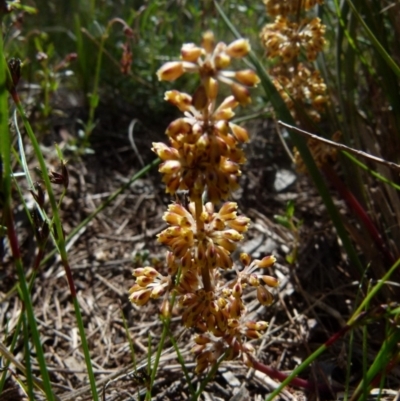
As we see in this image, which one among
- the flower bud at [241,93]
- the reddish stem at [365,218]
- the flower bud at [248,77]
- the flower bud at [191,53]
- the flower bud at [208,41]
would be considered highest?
the flower bud at [208,41]

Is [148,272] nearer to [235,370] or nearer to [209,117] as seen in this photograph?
[209,117]

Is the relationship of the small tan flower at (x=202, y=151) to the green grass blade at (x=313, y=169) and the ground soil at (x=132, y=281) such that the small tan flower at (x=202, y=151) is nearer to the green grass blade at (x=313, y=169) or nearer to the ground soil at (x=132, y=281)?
the ground soil at (x=132, y=281)

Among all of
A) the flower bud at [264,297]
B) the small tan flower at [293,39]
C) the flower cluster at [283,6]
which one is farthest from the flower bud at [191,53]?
the flower cluster at [283,6]

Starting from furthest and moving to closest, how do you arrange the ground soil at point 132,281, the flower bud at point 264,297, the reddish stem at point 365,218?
the reddish stem at point 365,218
the ground soil at point 132,281
the flower bud at point 264,297

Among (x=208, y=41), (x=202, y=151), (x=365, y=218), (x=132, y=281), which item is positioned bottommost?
(x=132, y=281)

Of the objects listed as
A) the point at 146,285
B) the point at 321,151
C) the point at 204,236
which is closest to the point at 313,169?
the point at 321,151

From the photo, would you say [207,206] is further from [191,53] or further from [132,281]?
[132,281]

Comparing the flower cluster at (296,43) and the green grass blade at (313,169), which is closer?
the green grass blade at (313,169)

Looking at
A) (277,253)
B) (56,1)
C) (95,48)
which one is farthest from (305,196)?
(56,1)
